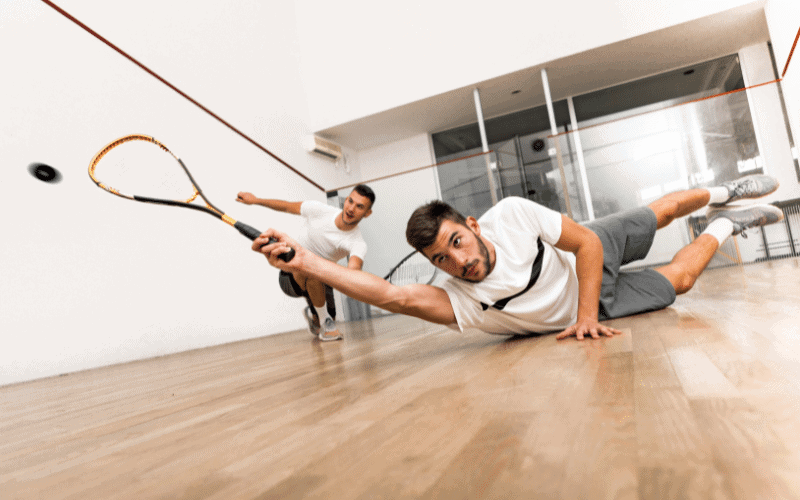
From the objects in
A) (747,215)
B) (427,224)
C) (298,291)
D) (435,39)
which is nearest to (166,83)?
(298,291)

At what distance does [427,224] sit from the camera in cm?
139

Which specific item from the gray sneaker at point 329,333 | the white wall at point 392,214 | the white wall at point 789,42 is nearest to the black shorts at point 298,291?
the gray sneaker at point 329,333

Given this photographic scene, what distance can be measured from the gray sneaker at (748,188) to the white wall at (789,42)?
1.40 metres

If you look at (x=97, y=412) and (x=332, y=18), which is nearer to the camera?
(x=97, y=412)

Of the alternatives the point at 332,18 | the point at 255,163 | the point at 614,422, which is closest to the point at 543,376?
the point at 614,422

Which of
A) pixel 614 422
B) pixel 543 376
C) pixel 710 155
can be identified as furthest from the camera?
pixel 710 155

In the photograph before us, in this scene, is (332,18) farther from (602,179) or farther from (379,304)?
(379,304)

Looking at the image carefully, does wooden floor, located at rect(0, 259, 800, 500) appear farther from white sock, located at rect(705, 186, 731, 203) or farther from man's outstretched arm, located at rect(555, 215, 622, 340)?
white sock, located at rect(705, 186, 731, 203)

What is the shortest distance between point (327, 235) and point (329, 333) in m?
0.63

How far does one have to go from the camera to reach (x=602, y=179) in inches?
168

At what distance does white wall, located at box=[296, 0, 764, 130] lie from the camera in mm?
4699

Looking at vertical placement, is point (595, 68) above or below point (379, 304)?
above

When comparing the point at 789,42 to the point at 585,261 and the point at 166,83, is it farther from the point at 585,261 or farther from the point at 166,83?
the point at 166,83

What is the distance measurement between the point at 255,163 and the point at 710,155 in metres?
3.70
